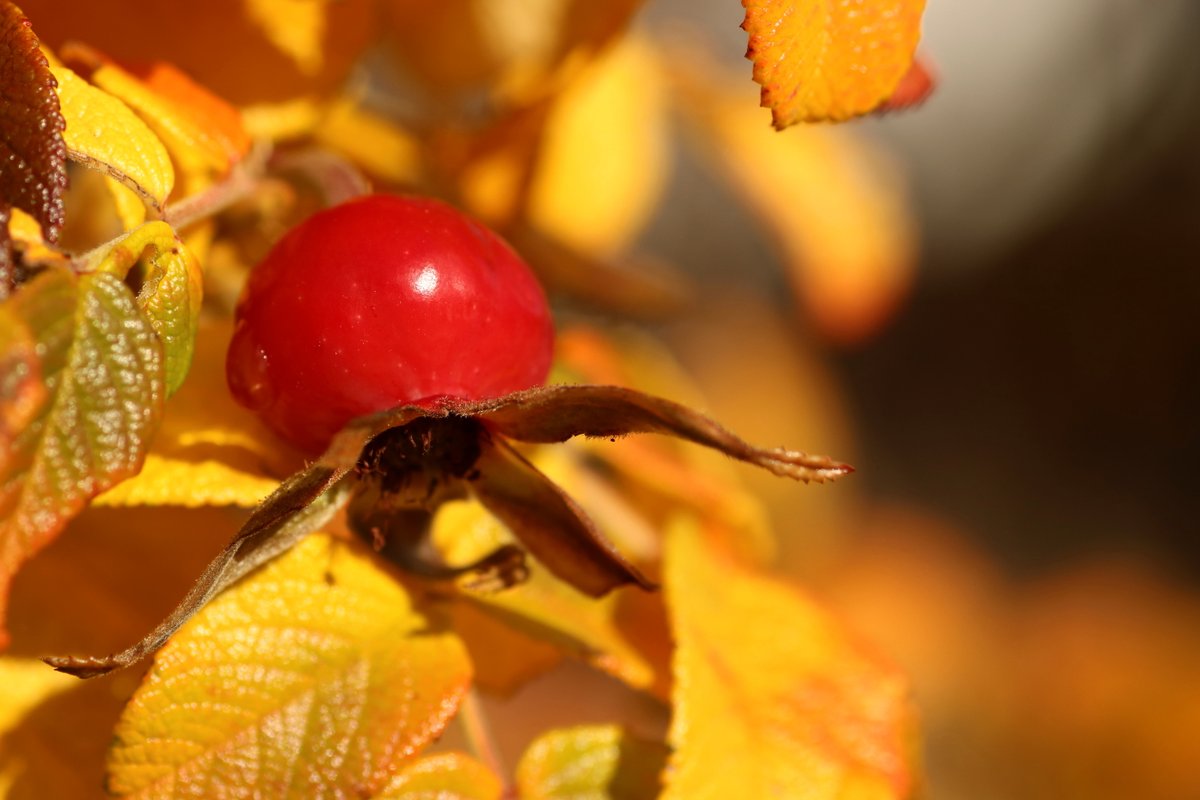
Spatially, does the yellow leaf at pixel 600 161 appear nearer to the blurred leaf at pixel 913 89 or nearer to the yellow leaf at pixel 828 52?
the blurred leaf at pixel 913 89

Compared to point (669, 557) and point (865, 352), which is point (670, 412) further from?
point (865, 352)

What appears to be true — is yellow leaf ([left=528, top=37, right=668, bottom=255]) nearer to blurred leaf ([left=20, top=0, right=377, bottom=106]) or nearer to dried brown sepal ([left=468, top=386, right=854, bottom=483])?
blurred leaf ([left=20, top=0, right=377, bottom=106])

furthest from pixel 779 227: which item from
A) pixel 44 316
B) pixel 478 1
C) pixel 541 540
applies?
pixel 44 316

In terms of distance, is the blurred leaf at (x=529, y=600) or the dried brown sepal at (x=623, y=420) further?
the blurred leaf at (x=529, y=600)

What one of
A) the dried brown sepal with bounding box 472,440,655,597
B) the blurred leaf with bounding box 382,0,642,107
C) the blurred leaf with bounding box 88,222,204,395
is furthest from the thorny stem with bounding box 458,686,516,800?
the blurred leaf with bounding box 382,0,642,107

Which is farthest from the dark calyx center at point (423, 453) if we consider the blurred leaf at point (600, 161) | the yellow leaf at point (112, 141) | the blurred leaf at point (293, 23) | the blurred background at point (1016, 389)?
the blurred background at point (1016, 389)

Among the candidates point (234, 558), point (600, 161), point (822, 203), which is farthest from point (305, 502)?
point (822, 203)

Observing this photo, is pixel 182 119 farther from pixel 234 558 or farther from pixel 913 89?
pixel 913 89
